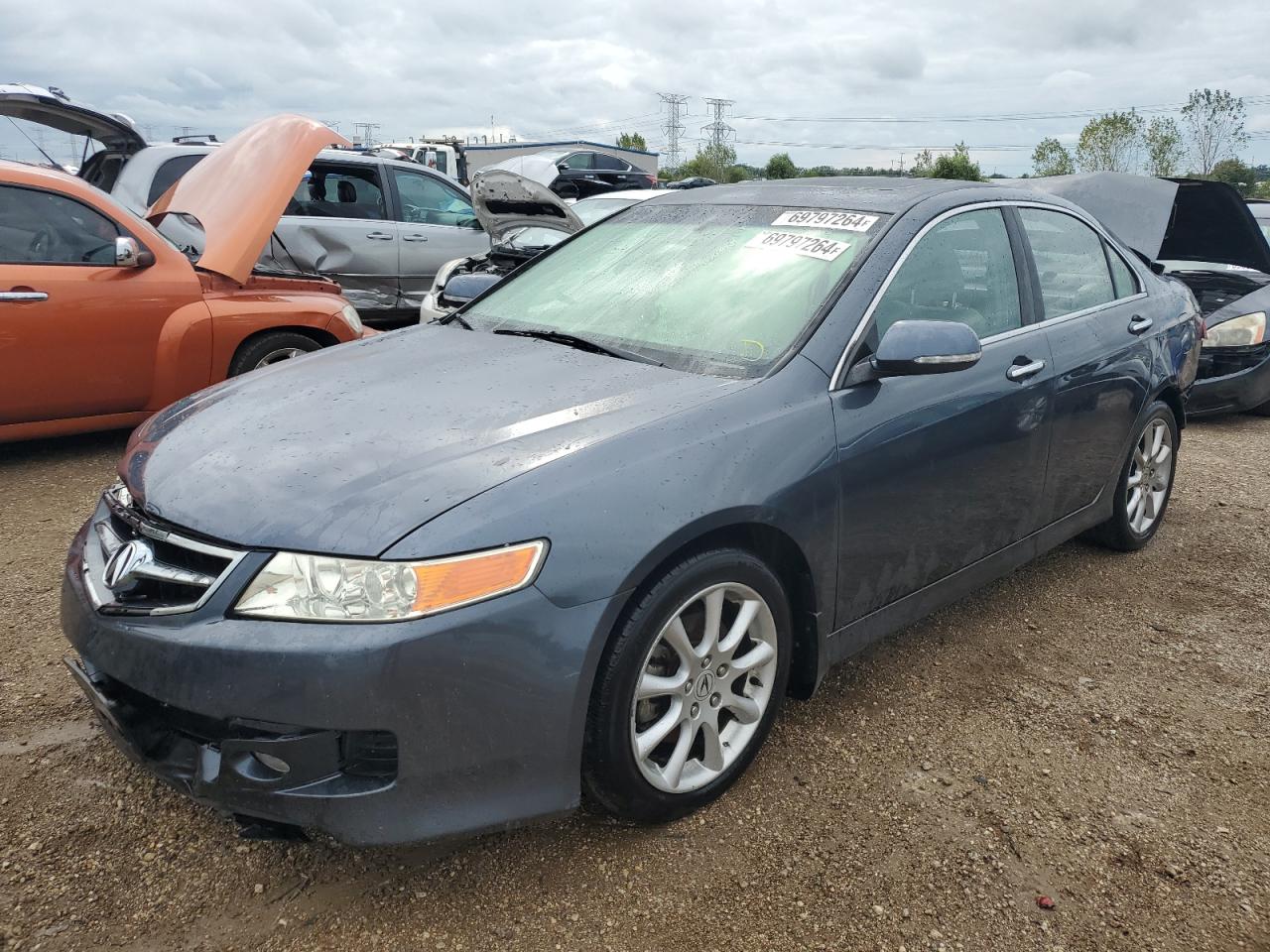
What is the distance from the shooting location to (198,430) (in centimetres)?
244

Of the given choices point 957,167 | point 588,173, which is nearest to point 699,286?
point 588,173

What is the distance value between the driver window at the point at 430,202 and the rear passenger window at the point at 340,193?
0.73 ft

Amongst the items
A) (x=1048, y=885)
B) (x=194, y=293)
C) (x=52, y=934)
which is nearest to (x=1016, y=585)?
(x=1048, y=885)

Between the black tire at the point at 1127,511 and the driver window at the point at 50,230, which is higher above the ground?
the driver window at the point at 50,230

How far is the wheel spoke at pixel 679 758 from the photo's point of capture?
2.24 metres

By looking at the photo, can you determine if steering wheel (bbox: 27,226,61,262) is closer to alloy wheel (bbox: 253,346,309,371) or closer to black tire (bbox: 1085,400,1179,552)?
alloy wheel (bbox: 253,346,309,371)

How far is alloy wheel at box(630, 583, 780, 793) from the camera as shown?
2186 millimetres

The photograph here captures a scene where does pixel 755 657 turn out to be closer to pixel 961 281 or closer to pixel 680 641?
pixel 680 641

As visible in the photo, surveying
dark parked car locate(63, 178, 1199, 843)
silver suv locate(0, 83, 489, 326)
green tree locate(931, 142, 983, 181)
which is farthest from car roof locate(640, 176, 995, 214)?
green tree locate(931, 142, 983, 181)

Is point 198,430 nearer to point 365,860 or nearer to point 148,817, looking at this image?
point 148,817

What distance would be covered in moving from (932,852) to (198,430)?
7.06 feet

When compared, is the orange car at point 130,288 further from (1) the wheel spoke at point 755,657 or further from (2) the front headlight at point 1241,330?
(2) the front headlight at point 1241,330

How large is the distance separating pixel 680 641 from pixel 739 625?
0.20m

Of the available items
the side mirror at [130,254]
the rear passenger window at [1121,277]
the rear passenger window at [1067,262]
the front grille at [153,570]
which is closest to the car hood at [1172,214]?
the rear passenger window at [1121,277]
